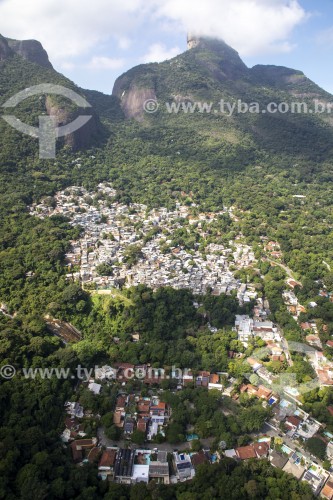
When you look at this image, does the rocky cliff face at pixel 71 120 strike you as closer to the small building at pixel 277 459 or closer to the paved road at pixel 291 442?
the paved road at pixel 291 442

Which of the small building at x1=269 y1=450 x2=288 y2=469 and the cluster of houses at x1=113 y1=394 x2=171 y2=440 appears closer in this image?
the small building at x1=269 y1=450 x2=288 y2=469

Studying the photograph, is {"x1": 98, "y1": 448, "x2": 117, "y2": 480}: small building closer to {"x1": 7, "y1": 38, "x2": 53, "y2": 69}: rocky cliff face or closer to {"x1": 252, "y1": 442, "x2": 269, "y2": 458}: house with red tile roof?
{"x1": 252, "y1": 442, "x2": 269, "y2": 458}: house with red tile roof

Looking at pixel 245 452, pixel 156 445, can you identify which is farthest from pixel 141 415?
pixel 245 452

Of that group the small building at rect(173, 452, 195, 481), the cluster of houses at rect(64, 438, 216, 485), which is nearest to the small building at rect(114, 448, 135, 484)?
the cluster of houses at rect(64, 438, 216, 485)

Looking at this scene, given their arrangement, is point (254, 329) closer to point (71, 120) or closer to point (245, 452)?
point (245, 452)

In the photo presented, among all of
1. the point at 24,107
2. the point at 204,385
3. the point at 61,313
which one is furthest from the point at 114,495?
the point at 24,107

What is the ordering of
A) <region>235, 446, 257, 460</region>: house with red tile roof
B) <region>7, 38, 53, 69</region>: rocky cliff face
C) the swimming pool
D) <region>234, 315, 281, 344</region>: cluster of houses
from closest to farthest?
1. <region>235, 446, 257, 460</region>: house with red tile roof
2. the swimming pool
3. <region>234, 315, 281, 344</region>: cluster of houses
4. <region>7, 38, 53, 69</region>: rocky cliff face

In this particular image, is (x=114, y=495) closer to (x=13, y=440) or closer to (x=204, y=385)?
(x=13, y=440)

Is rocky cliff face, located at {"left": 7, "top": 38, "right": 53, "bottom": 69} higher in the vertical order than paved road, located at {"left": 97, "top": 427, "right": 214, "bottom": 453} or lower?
higher

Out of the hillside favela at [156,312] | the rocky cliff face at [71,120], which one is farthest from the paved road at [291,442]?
the rocky cliff face at [71,120]
